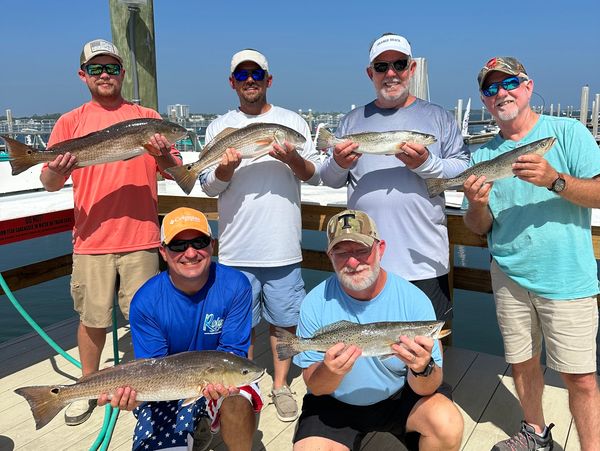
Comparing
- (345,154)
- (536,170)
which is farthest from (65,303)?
(536,170)

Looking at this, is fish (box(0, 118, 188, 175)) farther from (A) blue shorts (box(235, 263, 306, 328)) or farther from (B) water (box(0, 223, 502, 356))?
(B) water (box(0, 223, 502, 356))

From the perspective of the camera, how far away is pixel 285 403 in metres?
3.93

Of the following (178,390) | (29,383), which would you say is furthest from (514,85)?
(29,383)

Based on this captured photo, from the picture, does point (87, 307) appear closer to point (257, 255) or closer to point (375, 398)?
point (257, 255)

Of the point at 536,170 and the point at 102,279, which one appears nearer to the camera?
the point at 536,170

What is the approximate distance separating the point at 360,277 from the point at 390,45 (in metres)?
1.67

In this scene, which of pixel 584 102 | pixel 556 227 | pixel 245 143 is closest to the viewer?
pixel 556 227

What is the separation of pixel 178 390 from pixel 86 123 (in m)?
2.35

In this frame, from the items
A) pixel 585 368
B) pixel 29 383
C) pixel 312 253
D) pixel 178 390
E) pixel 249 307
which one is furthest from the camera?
pixel 312 253

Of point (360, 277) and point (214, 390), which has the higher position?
point (360, 277)

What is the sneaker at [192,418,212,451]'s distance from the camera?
3.10 metres

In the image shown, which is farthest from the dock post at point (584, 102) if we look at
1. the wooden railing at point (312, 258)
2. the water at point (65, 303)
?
the wooden railing at point (312, 258)

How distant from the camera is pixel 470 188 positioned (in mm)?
2963

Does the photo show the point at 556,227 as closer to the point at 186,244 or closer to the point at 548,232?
the point at 548,232
